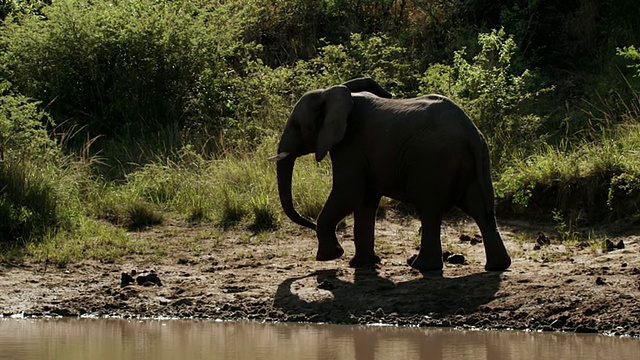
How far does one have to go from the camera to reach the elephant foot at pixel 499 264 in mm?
10000

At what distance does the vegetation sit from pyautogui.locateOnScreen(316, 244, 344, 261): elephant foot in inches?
75.6

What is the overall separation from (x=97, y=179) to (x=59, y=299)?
12.4ft

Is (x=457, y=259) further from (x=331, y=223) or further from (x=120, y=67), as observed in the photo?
(x=120, y=67)

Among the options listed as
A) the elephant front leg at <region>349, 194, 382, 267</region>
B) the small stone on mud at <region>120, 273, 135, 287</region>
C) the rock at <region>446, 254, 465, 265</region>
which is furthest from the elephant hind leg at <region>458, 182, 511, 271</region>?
the small stone on mud at <region>120, 273, 135, 287</region>

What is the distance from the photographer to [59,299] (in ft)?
33.5

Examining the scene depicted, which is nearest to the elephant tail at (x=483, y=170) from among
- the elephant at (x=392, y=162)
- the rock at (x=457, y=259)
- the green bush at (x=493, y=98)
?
the elephant at (x=392, y=162)

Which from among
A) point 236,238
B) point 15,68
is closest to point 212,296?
point 236,238

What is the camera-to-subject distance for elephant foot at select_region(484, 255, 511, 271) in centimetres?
Answer: 1000

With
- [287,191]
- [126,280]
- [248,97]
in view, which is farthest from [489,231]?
[248,97]

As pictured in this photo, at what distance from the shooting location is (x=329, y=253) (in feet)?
34.5

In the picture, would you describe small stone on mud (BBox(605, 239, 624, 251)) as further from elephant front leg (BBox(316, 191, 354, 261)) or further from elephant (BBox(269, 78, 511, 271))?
elephant front leg (BBox(316, 191, 354, 261))

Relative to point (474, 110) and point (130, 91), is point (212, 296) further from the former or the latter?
point (130, 91)

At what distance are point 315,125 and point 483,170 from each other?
1686 mm

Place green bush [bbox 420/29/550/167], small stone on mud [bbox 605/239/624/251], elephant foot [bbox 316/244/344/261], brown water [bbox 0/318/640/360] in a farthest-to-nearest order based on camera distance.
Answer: green bush [bbox 420/29/550/167], small stone on mud [bbox 605/239/624/251], elephant foot [bbox 316/244/344/261], brown water [bbox 0/318/640/360]
